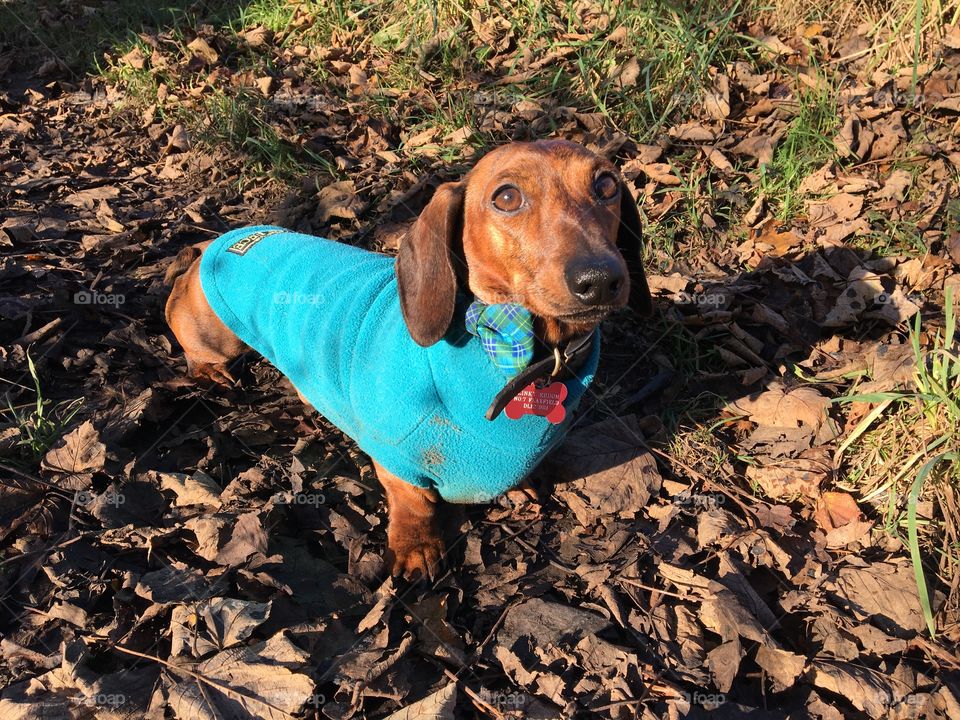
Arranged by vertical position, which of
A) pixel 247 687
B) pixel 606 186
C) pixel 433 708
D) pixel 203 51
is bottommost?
pixel 433 708

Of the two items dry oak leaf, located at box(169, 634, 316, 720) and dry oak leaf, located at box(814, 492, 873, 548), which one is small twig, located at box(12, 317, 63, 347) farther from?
dry oak leaf, located at box(814, 492, 873, 548)

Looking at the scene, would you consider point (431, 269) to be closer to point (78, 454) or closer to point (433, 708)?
point (433, 708)

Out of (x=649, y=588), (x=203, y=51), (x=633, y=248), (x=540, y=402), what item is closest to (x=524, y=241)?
(x=540, y=402)

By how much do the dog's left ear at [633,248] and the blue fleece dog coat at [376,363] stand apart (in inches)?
12.6

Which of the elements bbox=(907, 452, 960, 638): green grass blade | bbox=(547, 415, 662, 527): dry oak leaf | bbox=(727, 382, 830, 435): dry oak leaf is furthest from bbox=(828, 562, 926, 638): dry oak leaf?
bbox=(547, 415, 662, 527): dry oak leaf

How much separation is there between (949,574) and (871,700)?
1.90 ft

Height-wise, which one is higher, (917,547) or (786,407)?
(917,547)

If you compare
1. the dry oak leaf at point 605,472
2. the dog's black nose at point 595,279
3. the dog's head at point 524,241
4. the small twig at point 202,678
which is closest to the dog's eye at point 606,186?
the dog's head at point 524,241

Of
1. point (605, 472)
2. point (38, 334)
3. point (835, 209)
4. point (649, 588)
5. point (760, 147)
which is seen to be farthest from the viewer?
point (760, 147)

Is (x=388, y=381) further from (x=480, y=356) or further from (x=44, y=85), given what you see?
(x=44, y=85)

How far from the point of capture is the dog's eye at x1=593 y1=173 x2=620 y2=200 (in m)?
2.30

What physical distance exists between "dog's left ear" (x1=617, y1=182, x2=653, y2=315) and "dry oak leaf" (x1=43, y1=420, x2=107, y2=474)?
207 centimetres

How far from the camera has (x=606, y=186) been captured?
232 centimetres

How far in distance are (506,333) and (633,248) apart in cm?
73
